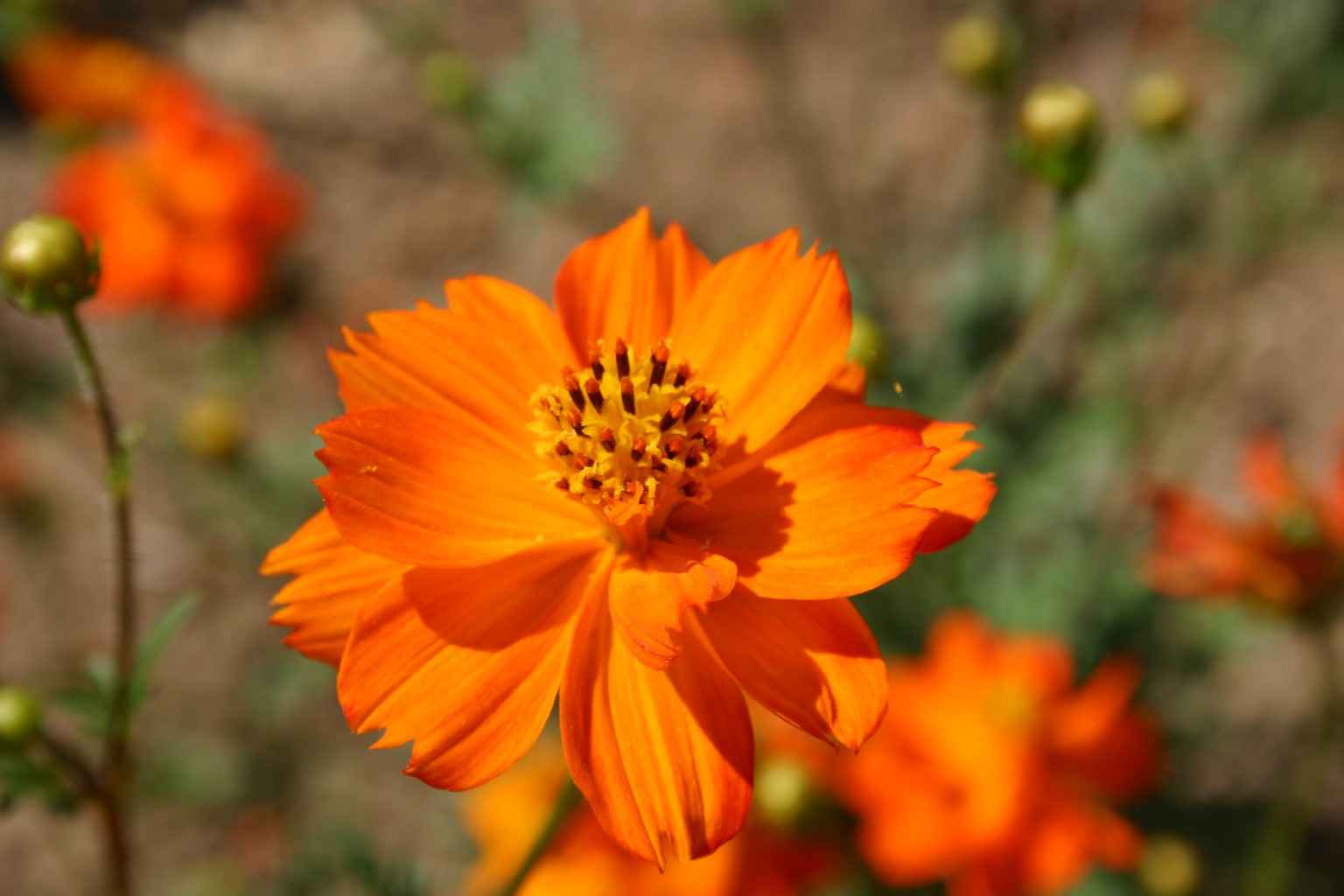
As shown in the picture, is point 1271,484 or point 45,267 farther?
point 1271,484

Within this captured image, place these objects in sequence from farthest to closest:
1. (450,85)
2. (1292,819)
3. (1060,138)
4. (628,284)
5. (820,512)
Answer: (450,85)
(1292,819)
(1060,138)
(628,284)
(820,512)

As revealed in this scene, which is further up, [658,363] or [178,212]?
[658,363]

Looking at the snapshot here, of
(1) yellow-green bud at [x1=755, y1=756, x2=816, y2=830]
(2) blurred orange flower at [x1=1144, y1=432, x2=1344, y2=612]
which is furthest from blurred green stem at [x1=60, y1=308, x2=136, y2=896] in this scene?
(2) blurred orange flower at [x1=1144, y1=432, x2=1344, y2=612]

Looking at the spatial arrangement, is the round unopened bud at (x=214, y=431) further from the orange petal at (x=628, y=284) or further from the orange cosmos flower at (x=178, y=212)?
A: the orange petal at (x=628, y=284)

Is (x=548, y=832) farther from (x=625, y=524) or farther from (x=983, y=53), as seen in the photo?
(x=983, y=53)

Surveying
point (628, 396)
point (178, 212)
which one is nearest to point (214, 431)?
point (178, 212)

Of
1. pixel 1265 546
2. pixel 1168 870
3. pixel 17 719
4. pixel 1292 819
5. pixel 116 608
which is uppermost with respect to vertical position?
pixel 116 608
